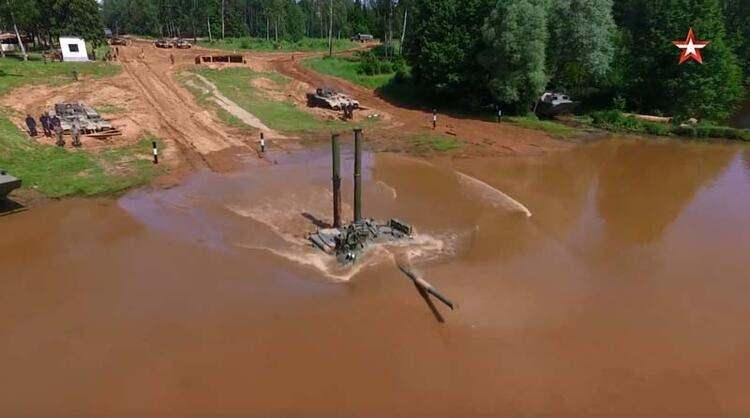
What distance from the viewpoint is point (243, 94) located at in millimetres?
35781

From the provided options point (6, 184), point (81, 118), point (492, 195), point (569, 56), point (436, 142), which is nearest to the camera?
point (6, 184)

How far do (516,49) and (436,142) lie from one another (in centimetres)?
849

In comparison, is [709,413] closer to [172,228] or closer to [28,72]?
[172,228]

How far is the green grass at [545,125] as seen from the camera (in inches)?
1282

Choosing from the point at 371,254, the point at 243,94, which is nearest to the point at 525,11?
the point at 243,94

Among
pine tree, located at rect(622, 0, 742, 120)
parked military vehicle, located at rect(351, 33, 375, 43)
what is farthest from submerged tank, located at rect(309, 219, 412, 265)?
parked military vehicle, located at rect(351, 33, 375, 43)

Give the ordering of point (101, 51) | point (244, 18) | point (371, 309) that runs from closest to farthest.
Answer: point (371, 309)
point (101, 51)
point (244, 18)

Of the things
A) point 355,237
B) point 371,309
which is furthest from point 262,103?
point 371,309

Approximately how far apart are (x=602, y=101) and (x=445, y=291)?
31.7m

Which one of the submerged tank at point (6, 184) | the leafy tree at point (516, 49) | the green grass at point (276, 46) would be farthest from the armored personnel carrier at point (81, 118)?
the green grass at point (276, 46)

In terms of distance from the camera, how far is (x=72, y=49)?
40.7 metres

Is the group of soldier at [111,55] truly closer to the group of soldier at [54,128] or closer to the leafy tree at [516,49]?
the group of soldier at [54,128]

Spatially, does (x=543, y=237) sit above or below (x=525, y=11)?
below

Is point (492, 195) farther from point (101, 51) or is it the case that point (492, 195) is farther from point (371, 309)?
point (101, 51)
